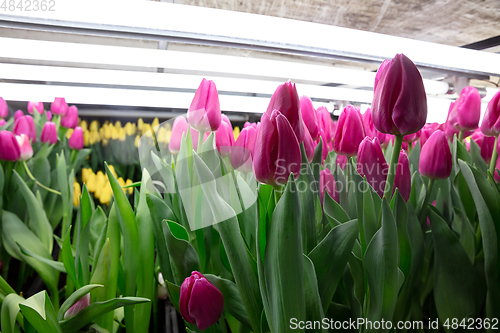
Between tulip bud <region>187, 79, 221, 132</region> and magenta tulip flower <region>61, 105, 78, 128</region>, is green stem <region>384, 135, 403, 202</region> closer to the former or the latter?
tulip bud <region>187, 79, 221, 132</region>

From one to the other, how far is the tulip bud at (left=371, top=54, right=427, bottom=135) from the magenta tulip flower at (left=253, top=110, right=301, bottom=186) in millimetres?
86

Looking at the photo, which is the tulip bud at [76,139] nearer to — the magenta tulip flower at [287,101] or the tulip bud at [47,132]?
the tulip bud at [47,132]

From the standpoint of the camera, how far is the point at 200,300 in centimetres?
28

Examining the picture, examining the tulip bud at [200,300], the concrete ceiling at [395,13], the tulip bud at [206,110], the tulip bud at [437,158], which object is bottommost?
the tulip bud at [200,300]

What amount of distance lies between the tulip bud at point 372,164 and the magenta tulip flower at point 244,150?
0.43 feet

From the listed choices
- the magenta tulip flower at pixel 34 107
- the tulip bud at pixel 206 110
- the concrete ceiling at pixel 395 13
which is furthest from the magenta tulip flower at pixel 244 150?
the magenta tulip flower at pixel 34 107

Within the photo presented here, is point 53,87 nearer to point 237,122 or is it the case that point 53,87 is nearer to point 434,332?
point 237,122

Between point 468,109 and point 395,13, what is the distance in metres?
0.99

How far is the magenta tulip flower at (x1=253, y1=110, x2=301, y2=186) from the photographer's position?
0.80ft

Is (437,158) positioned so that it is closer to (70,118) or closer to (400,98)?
(400,98)

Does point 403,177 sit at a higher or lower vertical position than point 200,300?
higher

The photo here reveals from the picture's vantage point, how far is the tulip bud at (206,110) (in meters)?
0.38

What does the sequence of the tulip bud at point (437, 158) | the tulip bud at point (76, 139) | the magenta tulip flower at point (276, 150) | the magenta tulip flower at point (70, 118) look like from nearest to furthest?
the magenta tulip flower at point (276, 150) < the tulip bud at point (437, 158) < the tulip bud at point (76, 139) < the magenta tulip flower at point (70, 118)

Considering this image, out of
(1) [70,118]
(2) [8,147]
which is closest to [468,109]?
(2) [8,147]
